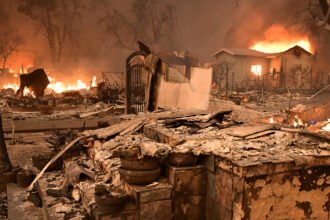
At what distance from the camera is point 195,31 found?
54625 millimetres

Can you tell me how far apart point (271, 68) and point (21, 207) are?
3391 cm

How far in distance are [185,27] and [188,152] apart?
51.4m

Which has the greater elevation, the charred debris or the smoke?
the smoke

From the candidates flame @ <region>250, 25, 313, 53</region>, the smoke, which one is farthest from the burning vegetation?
flame @ <region>250, 25, 313, 53</region>

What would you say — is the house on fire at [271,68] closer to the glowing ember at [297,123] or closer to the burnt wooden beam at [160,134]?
the glowing ember at [297,123]

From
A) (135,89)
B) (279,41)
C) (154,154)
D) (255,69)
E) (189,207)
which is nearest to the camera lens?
(154,154)

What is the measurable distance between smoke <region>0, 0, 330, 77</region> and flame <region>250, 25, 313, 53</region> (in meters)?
0.71

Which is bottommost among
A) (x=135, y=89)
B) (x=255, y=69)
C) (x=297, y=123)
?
(x=297, y=123)

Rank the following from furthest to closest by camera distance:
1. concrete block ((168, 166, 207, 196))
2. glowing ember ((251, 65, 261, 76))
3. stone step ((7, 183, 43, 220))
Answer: glowing ember ((251, 65, 261, 76)) < stone step ((7, 183, 43, 220)) < concrete block ((168, 166, 207, 196))

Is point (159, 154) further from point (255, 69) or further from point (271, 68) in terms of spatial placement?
point (271, 68)

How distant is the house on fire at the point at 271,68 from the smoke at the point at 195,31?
9.51 metres

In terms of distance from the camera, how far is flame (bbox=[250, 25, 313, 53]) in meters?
43.6

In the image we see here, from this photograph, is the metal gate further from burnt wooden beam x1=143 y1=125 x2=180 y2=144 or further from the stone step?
the stone step

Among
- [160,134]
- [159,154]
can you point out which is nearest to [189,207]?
[159,154]
